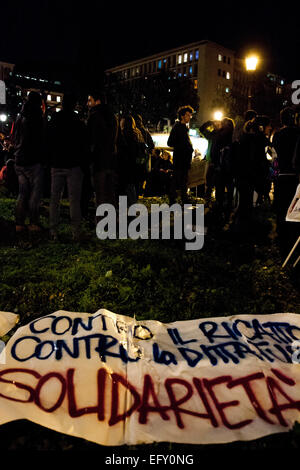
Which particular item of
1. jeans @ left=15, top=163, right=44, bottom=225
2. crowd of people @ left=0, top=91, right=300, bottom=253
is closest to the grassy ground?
jeans @ left=15, top=163, right=44, bottom=225

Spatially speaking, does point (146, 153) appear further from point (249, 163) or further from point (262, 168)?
point (262, 168)

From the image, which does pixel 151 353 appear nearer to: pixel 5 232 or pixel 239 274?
pixel 239 274

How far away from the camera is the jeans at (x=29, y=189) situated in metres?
5.88

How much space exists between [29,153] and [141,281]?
289cm

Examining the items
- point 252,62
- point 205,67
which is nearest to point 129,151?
point 252,62

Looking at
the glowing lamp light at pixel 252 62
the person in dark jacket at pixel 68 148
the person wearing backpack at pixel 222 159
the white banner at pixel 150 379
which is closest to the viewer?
the white banner at pixel 150 379

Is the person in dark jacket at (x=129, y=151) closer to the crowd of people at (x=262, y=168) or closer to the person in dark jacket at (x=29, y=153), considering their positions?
the person in dark jacket at (x=29, y=153)

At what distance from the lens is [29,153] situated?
5.76 meters

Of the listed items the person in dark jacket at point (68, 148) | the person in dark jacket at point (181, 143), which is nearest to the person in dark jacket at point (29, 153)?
the person in dark jacket at point (68, 148)

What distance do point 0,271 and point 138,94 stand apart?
58189mm

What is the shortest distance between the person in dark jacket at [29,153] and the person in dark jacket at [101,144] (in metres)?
0.92

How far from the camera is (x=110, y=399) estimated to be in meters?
2.40

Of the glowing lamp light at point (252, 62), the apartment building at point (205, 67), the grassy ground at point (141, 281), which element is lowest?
the grassy ground at point (141, 281)

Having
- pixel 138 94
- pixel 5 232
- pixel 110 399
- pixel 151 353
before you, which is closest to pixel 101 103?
pixel 5 232
